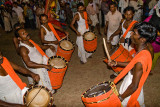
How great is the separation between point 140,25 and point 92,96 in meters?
1.19

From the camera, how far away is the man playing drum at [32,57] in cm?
270

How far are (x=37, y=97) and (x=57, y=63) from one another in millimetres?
935

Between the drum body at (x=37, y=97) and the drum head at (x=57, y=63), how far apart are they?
0.72m

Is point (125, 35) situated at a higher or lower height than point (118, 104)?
higher

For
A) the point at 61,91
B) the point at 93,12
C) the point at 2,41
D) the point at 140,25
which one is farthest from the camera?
the point at 2,41

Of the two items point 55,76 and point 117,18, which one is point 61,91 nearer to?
point 55,76

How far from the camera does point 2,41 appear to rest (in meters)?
8.08

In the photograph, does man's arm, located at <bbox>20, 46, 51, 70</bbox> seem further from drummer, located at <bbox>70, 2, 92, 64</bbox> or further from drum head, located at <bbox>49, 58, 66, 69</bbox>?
drummer, located at <bbox>70, 2, 92, 64</bbox>

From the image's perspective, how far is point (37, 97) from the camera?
6.95 feet

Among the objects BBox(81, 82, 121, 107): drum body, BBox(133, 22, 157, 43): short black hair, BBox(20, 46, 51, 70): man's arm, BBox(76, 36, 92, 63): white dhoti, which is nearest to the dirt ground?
BBox(76, 36, 92, 63): white dhoti

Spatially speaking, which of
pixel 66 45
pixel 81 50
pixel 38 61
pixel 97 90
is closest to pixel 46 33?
pixel 66 45

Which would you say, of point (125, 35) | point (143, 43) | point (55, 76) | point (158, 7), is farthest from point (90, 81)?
point (158, 7)

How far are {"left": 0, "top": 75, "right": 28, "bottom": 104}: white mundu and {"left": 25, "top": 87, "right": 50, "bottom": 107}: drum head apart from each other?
0.26m

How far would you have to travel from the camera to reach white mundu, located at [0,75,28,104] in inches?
84.7
